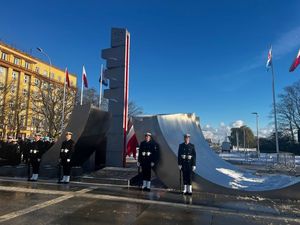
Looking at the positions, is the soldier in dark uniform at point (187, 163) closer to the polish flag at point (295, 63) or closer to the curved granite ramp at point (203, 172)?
the curved granite ramp at point (203, 172)

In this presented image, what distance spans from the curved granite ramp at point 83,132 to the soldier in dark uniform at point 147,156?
11.0 feet

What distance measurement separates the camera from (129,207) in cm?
786

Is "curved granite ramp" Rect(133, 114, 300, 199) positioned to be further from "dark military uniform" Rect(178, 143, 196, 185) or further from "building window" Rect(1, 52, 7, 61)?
"building window" Rect(1, 52, 7, 61)

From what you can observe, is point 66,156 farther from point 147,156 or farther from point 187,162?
point 187,162

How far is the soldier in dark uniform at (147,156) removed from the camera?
36.0 ft

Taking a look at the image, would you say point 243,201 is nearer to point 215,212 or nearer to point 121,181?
point 215,212

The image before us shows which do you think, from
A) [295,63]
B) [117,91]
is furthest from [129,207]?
[295,63]

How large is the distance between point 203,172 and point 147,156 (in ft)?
6.73

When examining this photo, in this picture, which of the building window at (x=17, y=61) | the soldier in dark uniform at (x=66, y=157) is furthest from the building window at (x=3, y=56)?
the soldier in dark uniform at (x=66, y=157)

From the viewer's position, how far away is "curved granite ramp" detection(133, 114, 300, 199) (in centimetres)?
973

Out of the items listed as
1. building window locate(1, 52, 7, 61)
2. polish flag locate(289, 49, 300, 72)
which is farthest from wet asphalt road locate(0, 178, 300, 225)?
building window locate(1, 52, 7, 61)

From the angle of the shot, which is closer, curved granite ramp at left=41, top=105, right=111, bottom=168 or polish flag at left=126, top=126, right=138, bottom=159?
curved granite ramp at left=41, top=105, right=111, bottom=168

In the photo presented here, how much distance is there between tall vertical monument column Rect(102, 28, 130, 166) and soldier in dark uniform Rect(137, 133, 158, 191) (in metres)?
3.48

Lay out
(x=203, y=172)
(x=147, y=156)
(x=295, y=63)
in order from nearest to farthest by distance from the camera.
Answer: (x=203, y=172), (x=147, y=156), (x=295, y=63)
